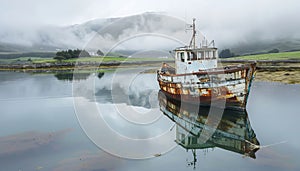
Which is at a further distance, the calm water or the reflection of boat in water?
the reflection of boat in water

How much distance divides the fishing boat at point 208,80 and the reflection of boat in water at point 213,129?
0.90 metres

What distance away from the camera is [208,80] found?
21297 millimetres

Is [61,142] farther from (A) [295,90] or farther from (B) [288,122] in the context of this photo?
(A) [295,90]

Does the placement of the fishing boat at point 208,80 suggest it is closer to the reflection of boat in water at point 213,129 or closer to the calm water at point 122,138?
the reflection of boat in water at point 213,129

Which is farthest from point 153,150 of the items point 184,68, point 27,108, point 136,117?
point 27,108

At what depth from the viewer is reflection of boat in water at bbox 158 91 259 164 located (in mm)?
14547

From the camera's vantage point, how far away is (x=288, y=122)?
17500 millimetres

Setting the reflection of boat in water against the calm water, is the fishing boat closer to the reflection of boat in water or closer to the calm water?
the reflection of boat in water

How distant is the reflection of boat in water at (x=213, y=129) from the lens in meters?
14.5

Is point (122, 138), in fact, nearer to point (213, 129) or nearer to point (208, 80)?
point (213, 129)

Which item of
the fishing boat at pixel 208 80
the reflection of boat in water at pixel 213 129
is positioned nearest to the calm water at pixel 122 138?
the reflection of boat in water at pixel 213 129

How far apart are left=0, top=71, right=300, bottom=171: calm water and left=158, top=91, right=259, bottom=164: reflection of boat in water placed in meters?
0.51

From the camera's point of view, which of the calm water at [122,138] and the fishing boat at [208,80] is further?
the fishing boat at [208,80]

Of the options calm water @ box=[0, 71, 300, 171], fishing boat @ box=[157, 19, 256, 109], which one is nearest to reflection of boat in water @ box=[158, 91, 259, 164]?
calm water @ box=[0, 71, 300, 171]
